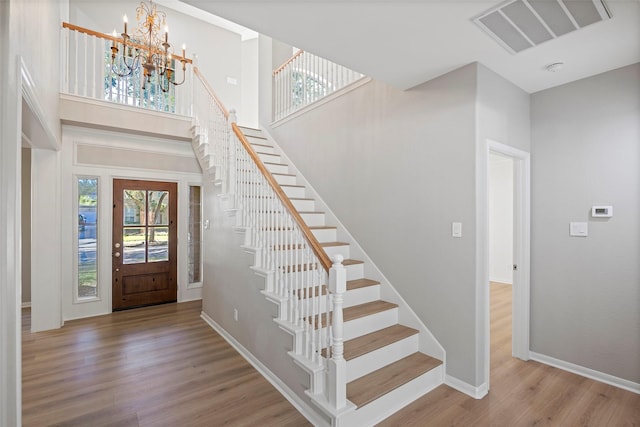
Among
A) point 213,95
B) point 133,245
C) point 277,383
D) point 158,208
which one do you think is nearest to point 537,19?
point 277,383

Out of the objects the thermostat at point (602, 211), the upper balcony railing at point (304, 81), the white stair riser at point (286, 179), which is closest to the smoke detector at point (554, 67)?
the thermostat at point (602, 211)

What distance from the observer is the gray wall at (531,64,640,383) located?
267 cm

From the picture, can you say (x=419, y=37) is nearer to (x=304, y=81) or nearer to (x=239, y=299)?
(x=304, y=81)

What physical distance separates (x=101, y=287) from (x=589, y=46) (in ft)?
21.2

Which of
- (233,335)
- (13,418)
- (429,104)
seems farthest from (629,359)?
(13,418)

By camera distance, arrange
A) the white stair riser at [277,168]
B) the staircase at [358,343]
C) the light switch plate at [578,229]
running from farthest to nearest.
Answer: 1. the white stair riser at [277,168]
2. the light switch plate at [578,229]
3. the staircase at [358,343]

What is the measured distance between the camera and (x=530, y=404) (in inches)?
98.6

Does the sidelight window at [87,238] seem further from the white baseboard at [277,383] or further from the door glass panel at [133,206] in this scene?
the white baseboard at [277,383]

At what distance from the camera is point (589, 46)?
7.80ft

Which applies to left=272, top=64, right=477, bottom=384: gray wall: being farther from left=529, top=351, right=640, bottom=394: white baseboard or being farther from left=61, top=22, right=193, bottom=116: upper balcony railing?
left=61, top=22, right=193, bottom=116: upper balcony railing

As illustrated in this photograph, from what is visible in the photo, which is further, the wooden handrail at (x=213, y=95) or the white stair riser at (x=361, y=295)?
the wooden handrail at (x=213, y=95)

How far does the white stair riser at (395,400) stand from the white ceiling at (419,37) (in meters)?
2.68

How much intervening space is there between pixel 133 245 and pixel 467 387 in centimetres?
508

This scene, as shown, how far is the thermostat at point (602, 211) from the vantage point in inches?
108
